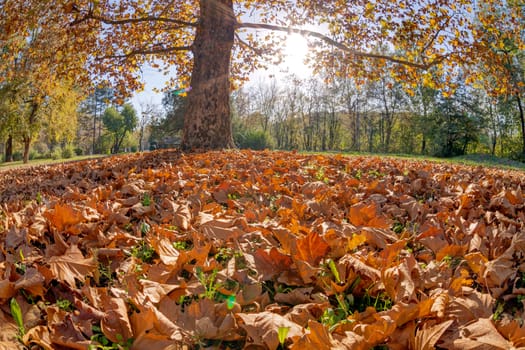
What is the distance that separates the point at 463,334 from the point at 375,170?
3.36m

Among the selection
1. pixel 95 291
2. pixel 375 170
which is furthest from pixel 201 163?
pixel 95 291

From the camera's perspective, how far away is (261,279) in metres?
1.31

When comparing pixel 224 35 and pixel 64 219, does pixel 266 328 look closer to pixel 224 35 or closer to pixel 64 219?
pixel 64 219

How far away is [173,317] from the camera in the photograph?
3.52 feet

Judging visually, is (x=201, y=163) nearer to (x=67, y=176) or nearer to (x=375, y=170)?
(x=67, y=176)

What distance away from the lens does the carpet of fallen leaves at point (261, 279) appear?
957mm

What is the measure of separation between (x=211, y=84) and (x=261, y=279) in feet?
22.2

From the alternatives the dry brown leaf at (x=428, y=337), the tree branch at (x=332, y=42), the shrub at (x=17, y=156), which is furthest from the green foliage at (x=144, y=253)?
the shrub at (x=17, y=156)

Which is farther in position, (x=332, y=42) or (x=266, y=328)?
(x=332, y=42)

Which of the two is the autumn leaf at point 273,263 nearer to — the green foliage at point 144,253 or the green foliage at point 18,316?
the green foliage at point 144,253

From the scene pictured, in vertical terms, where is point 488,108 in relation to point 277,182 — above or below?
above

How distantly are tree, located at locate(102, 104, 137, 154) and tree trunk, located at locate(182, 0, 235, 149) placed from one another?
174 ft

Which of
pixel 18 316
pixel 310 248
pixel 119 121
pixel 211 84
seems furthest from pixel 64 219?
pixel 119 121

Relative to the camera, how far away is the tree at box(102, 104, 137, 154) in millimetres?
55875
